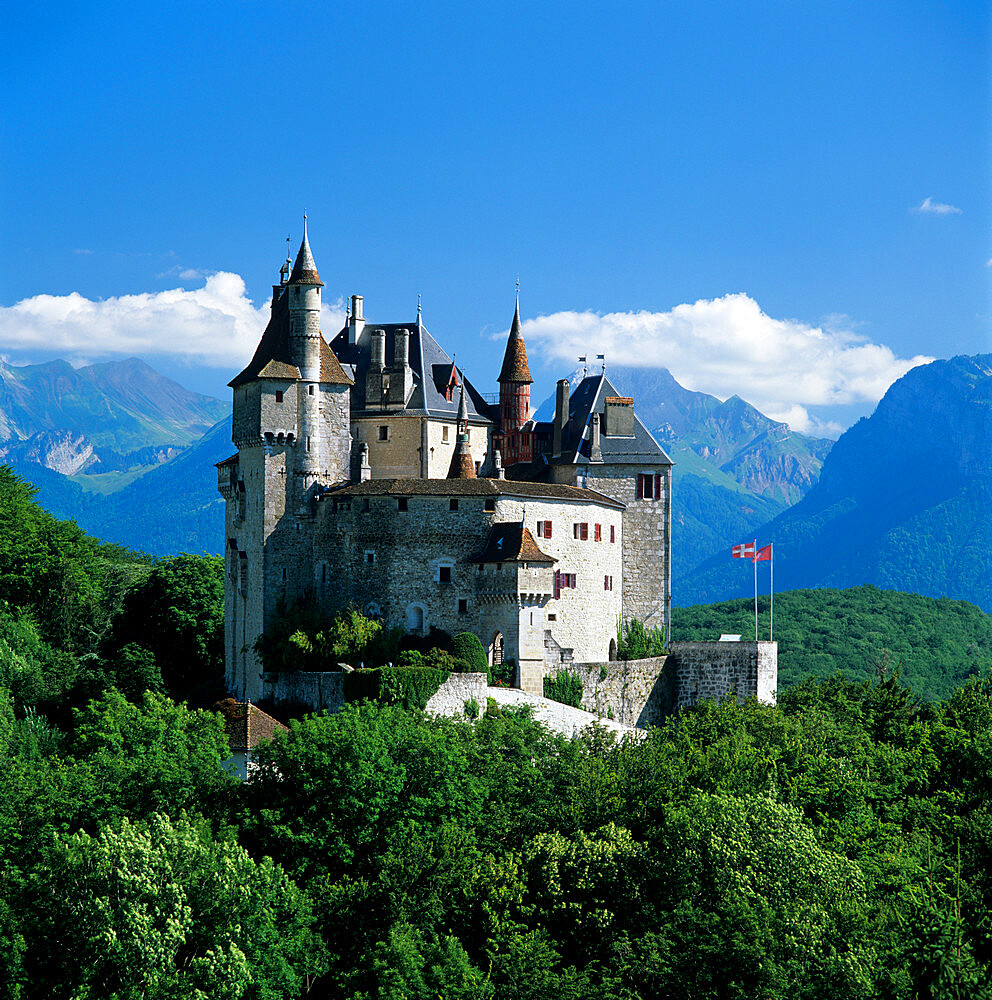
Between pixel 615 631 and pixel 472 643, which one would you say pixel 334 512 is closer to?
pixel 472 643

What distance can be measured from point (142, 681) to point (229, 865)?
99.4ft

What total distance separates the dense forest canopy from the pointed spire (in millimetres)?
22488

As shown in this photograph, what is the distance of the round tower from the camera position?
69.9m

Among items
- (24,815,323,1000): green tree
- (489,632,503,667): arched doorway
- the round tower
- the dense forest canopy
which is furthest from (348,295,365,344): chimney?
(24,815,323,1000): green tree

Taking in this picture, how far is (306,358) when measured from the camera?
70.1 meters

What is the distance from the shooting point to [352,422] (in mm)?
73375

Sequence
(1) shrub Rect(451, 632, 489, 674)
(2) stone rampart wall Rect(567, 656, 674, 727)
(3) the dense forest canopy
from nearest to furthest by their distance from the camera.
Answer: (3) the dense forest canopy
(1) shrub Rect(451, 632, 489, 674)
(2) stone rampart wall Rect(567, 656, 674, 727)

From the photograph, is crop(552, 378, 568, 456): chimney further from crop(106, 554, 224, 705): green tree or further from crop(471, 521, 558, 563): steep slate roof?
crop(106, 554, 224, 705): green tree

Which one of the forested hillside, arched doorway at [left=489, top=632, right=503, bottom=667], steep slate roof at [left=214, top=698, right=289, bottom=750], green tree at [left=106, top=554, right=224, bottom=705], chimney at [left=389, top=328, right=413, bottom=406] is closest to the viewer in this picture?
steep slate roof at [left=214, top=698, right=289, bottom=750]

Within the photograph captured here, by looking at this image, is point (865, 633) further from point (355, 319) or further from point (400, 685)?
point (400, 685)

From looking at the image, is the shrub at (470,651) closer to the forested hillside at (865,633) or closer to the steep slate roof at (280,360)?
the steep slate roof at (280,360)

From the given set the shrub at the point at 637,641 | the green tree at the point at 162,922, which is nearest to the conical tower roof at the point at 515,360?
the shrub at the point at 637,641

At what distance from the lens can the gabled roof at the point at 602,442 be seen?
77.1 m

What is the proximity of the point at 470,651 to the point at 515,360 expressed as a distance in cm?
2092
